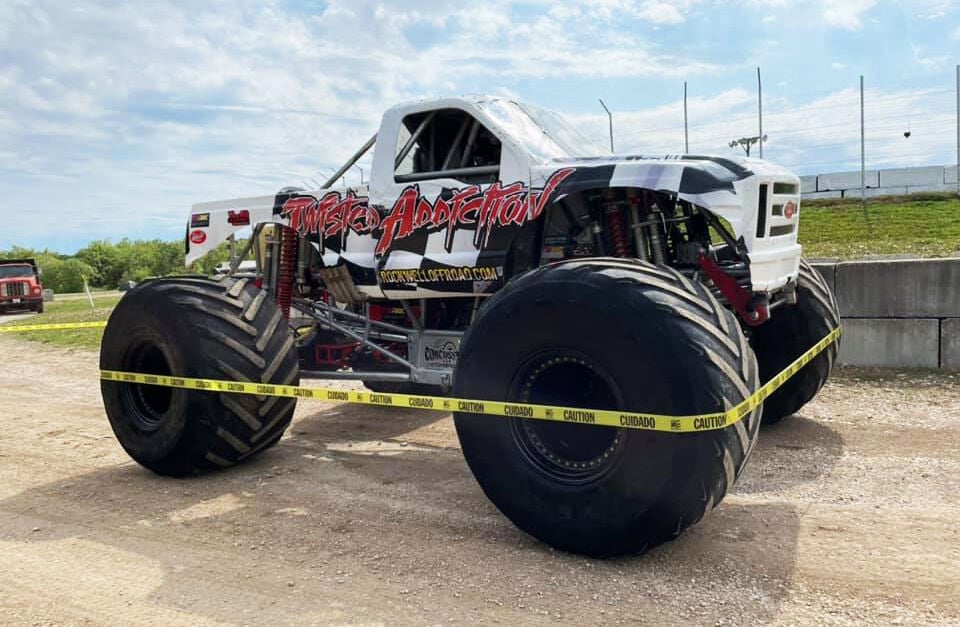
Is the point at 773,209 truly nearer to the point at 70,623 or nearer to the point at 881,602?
the point at 881,602

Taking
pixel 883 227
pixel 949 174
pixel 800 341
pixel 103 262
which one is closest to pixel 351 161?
pixel 800 341

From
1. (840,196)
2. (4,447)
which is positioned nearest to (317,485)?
(4,447)

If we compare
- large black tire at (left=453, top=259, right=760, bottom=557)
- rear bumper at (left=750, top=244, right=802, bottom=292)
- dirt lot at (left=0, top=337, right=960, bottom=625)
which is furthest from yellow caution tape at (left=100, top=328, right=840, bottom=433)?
dirt lot at (left=0, top=337, right=960, bottom=625)

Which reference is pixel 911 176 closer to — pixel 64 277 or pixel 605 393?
pixel 605 393

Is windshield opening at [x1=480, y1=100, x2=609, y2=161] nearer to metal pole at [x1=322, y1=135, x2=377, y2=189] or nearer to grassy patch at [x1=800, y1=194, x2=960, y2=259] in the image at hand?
metal pole at [x1=322, y1=135, x2=377, y2=189]

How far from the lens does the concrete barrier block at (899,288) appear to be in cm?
814

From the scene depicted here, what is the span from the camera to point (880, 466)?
538cm

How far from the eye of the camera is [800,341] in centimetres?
624

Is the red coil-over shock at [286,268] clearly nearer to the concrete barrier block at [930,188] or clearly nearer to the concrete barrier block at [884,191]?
the concrete barrier block at [884,191]

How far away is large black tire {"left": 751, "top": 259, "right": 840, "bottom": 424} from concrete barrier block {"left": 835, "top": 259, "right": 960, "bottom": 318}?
2.55 meters

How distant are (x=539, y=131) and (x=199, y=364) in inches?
113

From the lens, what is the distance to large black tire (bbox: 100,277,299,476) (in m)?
5.45

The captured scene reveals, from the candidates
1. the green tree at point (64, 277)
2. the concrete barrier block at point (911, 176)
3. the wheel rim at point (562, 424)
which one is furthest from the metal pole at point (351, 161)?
the green tree at point (64, 277)

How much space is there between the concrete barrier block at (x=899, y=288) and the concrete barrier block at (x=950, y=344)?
85mm
